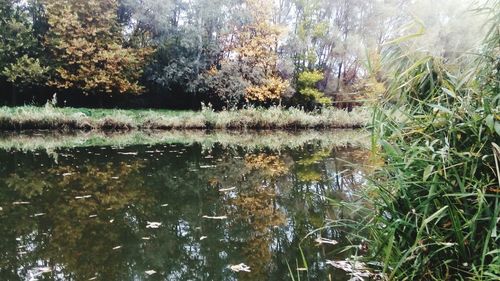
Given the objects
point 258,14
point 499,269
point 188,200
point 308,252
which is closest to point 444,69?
point 499,269

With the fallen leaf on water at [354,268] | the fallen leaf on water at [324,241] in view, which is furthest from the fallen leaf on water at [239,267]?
the fallen leaf on water at [324,241]

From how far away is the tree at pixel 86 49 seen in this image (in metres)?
18.9

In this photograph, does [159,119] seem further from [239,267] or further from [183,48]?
[239,267]

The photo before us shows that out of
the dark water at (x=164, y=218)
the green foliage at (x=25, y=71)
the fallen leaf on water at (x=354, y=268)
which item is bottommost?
the dark water at (x=164, y=218)

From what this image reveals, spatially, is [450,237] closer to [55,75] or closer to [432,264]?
[432,264]

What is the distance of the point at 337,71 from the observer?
92.0ft

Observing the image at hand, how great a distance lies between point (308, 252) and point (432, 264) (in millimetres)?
1268

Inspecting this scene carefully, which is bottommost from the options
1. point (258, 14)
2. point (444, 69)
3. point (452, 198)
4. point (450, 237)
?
point (450, 237)

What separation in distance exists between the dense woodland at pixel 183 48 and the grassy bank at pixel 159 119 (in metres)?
2.40

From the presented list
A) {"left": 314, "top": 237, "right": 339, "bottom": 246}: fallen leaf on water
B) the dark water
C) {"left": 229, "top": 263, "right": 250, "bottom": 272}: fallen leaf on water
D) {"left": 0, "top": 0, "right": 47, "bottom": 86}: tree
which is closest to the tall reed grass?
the dark water

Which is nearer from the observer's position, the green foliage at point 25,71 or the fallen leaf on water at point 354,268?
the fallen leaf on water at point 354,268

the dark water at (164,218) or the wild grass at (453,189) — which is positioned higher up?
the wild grass at (453,189)

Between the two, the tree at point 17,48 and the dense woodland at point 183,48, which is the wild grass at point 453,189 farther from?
the tree at point 17,48

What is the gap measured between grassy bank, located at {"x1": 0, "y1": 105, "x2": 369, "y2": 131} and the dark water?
6642 millimetres
